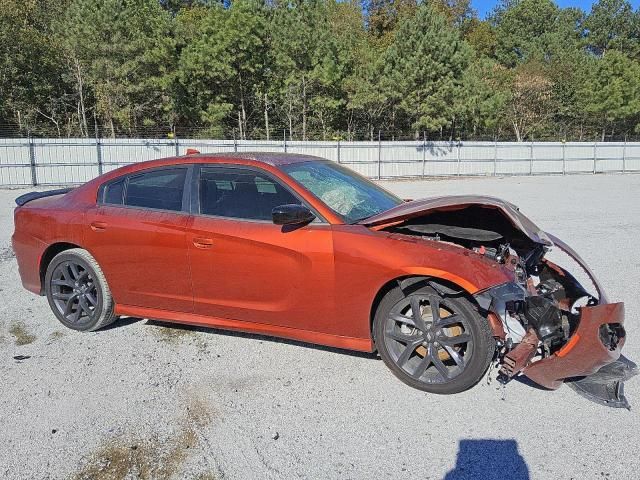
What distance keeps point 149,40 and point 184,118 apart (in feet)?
15.0

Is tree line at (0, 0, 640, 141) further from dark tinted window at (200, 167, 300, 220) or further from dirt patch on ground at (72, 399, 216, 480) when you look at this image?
dirt patch on ground at (72, 399, 216, 480)

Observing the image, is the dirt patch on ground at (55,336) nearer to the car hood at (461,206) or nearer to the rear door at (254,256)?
the rear door at (254,256)

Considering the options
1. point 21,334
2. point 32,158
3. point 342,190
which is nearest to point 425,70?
point 32,158

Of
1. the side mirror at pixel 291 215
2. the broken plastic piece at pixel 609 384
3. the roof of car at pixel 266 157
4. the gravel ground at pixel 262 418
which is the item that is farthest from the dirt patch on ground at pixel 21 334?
the broken plastic piece at pixel 609 384

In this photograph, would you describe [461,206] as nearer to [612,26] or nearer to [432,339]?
[432,339]

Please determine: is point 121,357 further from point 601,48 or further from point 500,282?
point 601,48

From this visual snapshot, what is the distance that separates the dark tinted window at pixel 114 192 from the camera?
4.34 m

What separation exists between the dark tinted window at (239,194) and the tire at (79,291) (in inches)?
48.6

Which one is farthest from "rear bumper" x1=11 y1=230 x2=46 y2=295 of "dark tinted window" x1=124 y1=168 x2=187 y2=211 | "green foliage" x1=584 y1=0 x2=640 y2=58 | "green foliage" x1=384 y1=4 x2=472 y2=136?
"green foliage" x1=584 y1=0 x2=640 y2=58

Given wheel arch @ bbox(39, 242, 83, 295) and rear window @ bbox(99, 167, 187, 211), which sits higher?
rear window @ bbox(99, 167, 187, 211)

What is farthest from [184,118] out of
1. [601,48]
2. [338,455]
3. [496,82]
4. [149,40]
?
[601,48]

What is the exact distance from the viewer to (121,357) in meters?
3.96

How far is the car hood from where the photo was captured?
324 cm

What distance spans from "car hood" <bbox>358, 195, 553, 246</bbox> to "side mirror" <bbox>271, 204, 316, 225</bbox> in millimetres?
394
